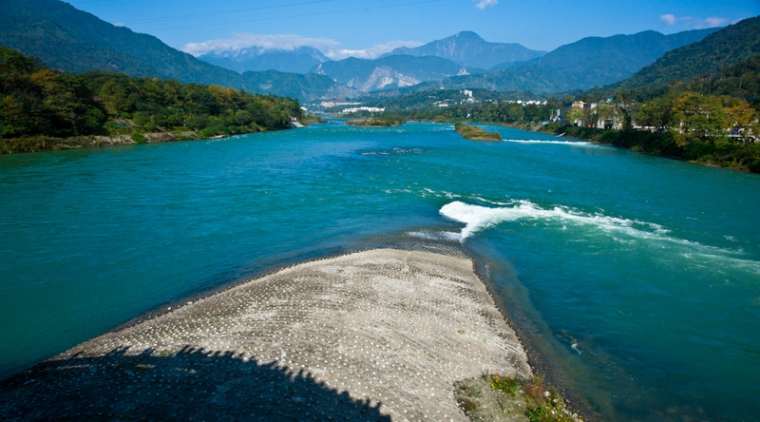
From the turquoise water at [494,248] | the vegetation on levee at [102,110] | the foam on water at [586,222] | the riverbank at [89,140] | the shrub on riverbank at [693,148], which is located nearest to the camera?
the turquoise water at [494,248]

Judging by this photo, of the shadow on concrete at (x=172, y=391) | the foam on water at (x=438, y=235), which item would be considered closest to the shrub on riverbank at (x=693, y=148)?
the foam on water at (x=438, y=235)

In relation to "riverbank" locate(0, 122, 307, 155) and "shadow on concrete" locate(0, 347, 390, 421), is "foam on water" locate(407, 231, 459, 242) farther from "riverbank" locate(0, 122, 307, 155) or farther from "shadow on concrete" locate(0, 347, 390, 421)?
"riverbank" locate(0, 122, 307, 155)

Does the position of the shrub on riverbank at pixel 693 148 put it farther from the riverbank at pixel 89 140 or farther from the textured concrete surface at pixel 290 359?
the riverbank at pixel 89 140

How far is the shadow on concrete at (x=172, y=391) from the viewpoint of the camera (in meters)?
8.50

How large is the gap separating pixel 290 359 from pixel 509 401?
559 centimetres

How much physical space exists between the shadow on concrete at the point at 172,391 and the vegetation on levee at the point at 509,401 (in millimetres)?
2267

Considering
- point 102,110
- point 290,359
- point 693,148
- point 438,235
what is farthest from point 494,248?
point 102,110

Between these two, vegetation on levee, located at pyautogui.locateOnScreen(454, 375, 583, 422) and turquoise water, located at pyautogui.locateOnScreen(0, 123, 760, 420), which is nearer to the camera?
vegetation on levee, located at pyautogui.locateOnScreen(454, 375, 583, 422)

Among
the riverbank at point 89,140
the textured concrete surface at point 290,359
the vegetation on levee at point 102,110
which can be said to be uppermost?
the vegetation on levee at point 102,110

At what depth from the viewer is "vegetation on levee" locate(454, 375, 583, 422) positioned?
9258mm

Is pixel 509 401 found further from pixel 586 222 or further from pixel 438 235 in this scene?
pixel 586 222

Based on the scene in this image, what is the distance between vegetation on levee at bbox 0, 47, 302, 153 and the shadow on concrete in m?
59.7

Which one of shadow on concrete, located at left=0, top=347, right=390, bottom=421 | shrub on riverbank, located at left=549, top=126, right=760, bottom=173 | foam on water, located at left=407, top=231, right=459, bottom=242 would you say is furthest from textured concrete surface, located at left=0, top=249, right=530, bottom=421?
shrub on riverbank, located at left=549, top=126, right=760, bottom=173

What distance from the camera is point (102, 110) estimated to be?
7094 centimetres
